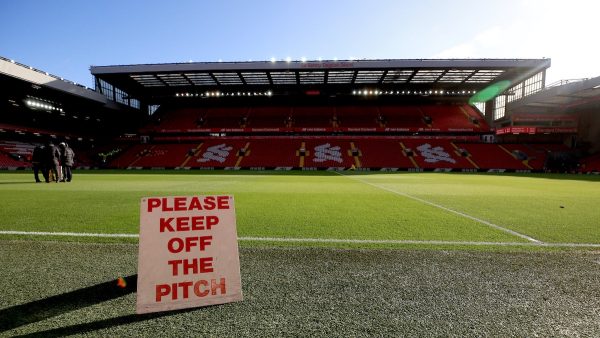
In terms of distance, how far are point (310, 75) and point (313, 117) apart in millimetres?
8015

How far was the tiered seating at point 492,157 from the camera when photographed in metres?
31.0

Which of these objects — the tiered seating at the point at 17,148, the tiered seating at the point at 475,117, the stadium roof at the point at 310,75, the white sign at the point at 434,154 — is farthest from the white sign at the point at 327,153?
the tiered seating at the point at 17,148

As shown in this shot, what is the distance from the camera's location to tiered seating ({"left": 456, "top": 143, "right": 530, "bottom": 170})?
31047mm

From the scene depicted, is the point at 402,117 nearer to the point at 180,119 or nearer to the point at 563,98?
the point at 563,98

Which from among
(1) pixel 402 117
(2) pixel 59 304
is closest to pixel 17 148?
(2) pixel 59 304

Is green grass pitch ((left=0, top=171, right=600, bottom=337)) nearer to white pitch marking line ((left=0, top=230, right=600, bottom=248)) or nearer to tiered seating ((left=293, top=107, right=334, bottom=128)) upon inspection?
white pitch marking line ((left=0, top=230, right=600, bottom=248))

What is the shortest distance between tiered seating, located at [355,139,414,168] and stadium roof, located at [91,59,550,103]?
7559 millimetres

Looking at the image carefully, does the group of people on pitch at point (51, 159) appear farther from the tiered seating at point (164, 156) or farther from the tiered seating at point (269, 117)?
the tiered seating at point (269, 117)

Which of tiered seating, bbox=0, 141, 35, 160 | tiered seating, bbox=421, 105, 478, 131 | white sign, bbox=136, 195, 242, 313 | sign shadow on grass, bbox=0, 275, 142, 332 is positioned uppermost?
tiered seating, bbox=421, 105, 478, 131

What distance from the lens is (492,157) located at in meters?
32.8

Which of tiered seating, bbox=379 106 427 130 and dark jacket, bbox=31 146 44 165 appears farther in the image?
tiered seating, bbox=379 106 427 130

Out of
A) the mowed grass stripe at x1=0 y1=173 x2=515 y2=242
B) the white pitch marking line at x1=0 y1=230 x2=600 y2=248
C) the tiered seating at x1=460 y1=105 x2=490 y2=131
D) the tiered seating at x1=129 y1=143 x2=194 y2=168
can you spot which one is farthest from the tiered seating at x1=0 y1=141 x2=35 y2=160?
the tiered seating at x1=460 y1=105 x2=490 y2=131

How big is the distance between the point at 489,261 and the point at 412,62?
30.6 m

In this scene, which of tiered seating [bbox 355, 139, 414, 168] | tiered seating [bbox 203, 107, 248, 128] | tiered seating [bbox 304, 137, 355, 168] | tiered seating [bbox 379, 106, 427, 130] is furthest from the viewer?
tiered seating [bbox 203, 107, 248, 128]
